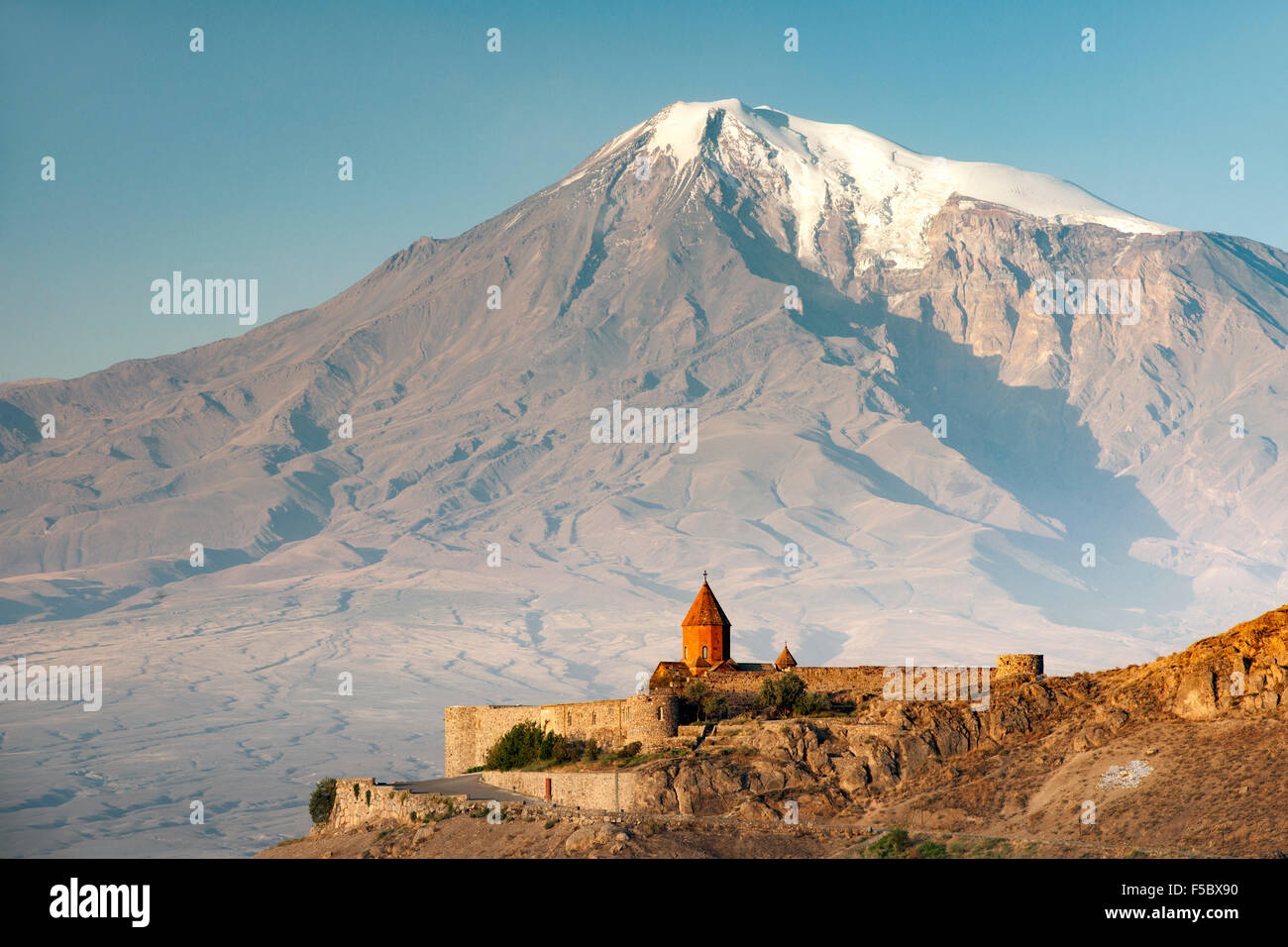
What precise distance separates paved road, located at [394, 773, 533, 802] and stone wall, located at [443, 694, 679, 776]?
2304 mm

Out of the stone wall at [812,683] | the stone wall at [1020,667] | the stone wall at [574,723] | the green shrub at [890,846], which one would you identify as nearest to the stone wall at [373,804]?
the stone wall at [574,723]

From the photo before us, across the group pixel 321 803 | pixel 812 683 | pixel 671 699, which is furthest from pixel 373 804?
pixel 812 683

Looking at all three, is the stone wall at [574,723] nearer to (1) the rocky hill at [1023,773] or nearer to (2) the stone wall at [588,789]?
A: (1) the rocky hill at [1023,773]

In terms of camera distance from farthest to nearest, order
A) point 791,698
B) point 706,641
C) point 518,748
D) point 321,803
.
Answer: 1. point 321,803
2. point 706,641
3. point 518,748
4. point 791,698

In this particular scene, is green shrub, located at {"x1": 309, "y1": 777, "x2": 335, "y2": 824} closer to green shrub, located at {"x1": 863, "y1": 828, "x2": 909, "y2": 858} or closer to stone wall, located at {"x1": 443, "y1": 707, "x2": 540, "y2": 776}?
stone wall, located at {"x1": 443, "y1": 707, "x2": 540, "y2": 776}

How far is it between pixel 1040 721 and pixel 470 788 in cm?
1791

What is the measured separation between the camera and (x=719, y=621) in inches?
2571

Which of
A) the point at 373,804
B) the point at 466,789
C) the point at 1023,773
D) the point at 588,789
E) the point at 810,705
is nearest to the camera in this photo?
the point at 1023,773

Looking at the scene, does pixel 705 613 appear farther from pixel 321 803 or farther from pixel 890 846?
pixel 890 846

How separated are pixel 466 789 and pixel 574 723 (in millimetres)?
4117

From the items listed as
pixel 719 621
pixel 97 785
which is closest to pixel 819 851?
pixel 719 621

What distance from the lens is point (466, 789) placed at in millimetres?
54594
